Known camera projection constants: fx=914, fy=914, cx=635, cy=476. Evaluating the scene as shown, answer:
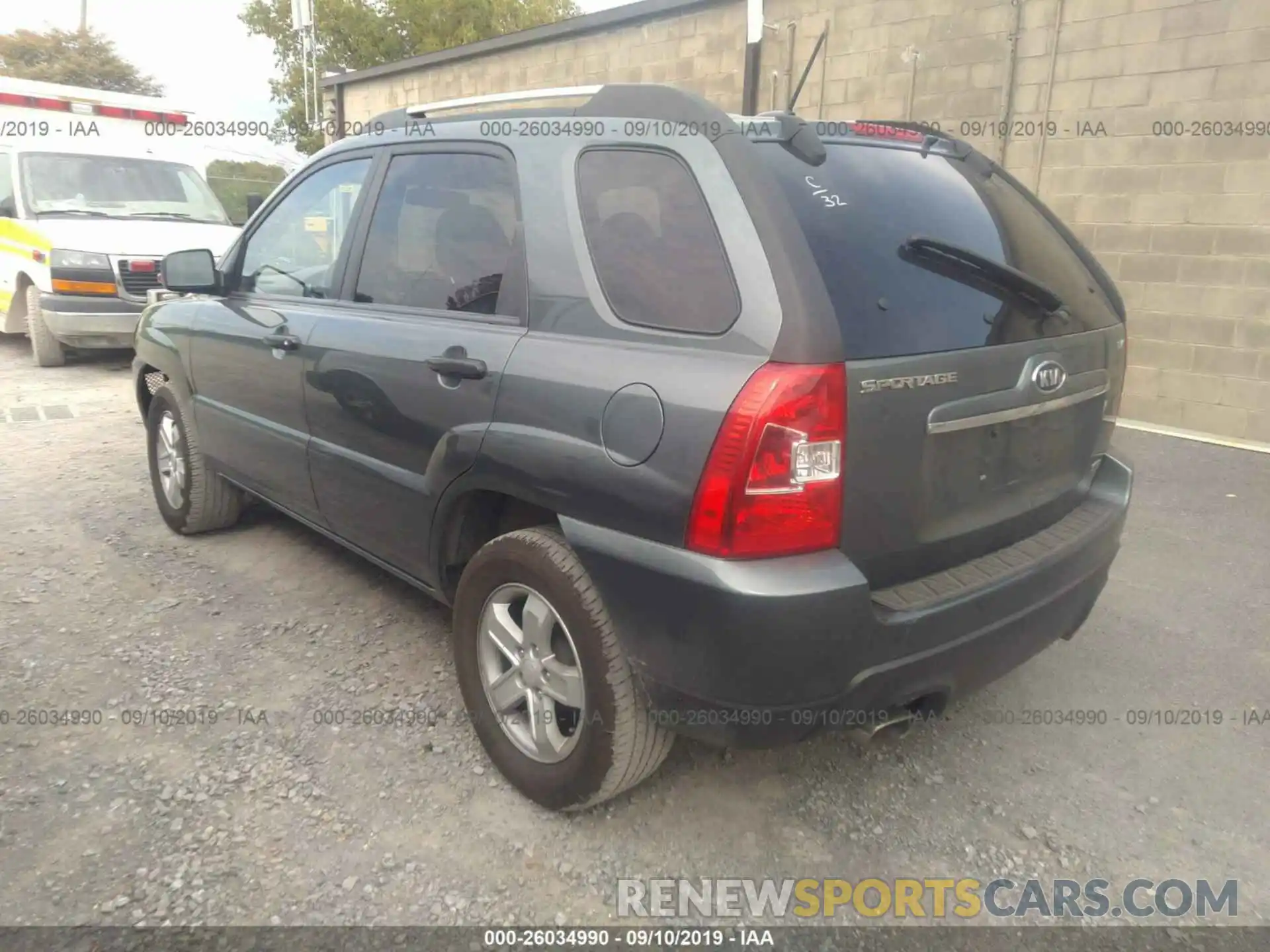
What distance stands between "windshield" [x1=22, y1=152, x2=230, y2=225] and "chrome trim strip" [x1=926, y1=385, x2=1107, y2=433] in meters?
9.30

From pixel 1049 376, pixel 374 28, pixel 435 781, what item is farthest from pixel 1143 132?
pixel 374 28

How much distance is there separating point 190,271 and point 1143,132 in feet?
21.3

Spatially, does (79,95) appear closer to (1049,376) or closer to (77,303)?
(77,303)

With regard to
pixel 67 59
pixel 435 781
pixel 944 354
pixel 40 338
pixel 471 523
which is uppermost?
pixel 67 59

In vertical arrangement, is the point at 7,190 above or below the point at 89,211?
above

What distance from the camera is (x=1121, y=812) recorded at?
102 inches

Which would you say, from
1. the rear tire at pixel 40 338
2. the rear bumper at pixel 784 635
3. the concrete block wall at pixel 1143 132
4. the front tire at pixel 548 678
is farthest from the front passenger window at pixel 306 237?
the rear tire at pixel 40 338

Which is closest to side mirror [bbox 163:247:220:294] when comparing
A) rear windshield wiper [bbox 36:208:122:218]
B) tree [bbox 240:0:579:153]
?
rear windshield wiper [bbox 36:208:122:218]

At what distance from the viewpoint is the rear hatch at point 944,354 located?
2.07 metres

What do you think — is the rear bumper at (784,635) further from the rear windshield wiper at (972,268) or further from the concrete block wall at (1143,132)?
the concrete block wall at (1143,132)

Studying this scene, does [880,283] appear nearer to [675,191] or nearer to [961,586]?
[675,191]

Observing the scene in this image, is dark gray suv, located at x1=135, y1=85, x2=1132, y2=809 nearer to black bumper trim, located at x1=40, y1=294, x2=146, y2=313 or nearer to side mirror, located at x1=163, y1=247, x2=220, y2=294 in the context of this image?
side mirror, located at x1=163, y1=247, x2=220, y2=294

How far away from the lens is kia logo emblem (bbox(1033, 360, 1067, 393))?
237cm

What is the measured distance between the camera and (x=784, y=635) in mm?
1948
